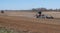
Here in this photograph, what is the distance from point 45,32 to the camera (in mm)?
18438

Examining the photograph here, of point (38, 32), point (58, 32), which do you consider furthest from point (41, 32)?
point (58, 32)

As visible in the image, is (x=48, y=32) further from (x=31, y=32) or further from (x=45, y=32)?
(x=31, y=32)

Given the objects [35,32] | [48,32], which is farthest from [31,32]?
[48,32]

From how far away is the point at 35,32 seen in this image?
1862 centimetres

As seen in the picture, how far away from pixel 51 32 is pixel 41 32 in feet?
3.20

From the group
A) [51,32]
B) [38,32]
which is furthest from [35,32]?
[51,32]

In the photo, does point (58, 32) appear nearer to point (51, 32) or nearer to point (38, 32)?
point (51, 32)

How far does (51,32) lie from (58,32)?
66 centimetres

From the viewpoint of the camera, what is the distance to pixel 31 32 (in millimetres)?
18578

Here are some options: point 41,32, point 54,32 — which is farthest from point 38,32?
point 54,32

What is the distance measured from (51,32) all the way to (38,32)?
4.09 feet

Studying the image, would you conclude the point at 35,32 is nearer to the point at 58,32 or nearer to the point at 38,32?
the point at 38,32

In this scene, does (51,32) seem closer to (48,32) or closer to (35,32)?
(48,32)

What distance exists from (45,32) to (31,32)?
133 cm
